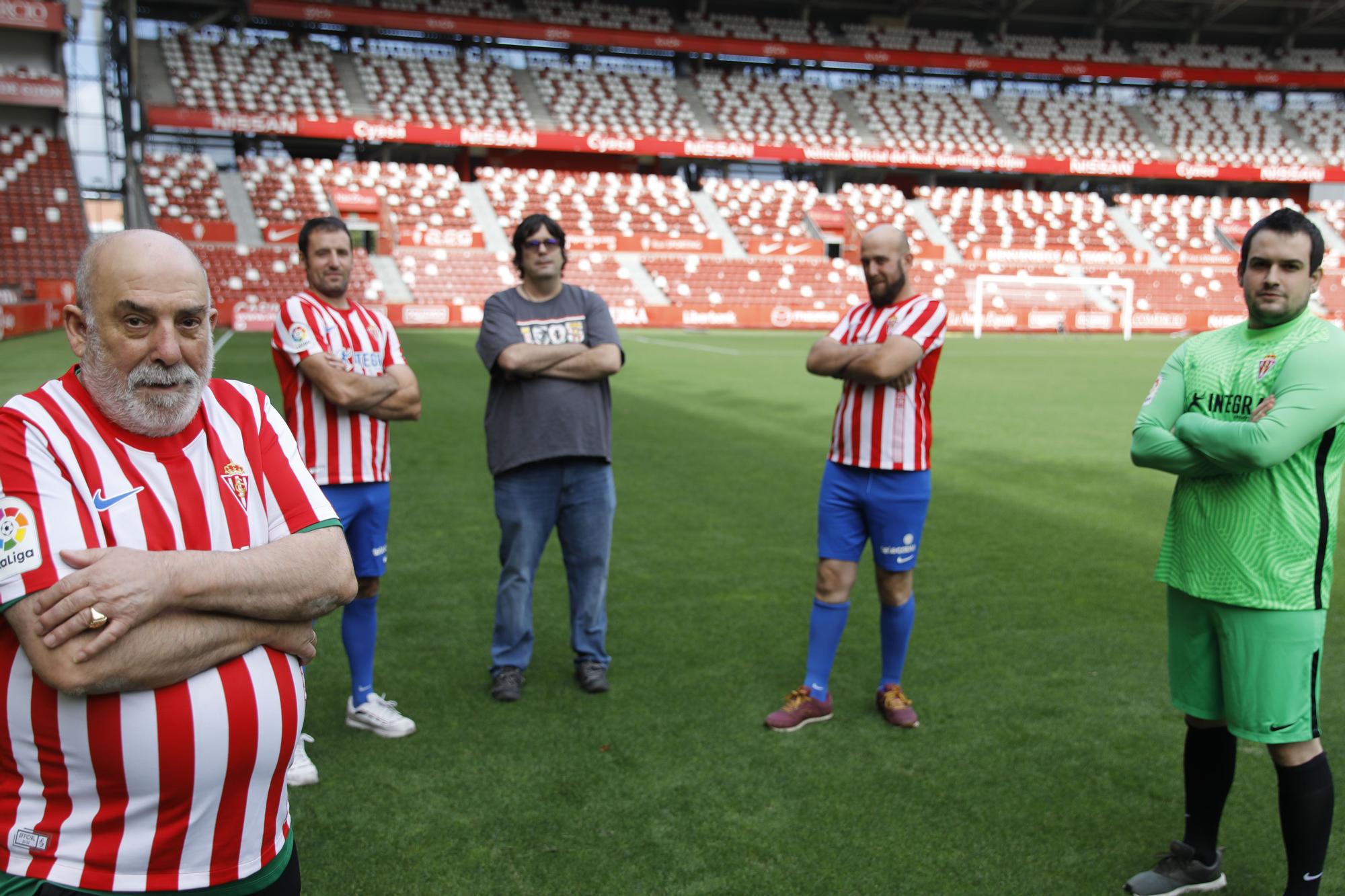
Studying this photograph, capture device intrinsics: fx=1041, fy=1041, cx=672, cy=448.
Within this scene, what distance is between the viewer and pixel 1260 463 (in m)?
2.64

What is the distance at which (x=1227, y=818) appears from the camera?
3488 millimetres

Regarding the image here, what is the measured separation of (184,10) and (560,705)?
4332 cm

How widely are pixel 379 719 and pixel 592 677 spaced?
92 centimetres

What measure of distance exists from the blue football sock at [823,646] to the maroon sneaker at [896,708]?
9.7 inches

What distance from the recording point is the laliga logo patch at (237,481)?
5.85ft

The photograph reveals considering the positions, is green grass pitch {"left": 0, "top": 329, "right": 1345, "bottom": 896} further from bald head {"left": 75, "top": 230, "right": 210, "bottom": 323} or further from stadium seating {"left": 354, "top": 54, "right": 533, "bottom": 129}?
stadium seating {"left": 354, "top": 54, "right": 533, "bottom": 129}

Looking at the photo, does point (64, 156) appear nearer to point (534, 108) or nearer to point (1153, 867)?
point (534, 108)

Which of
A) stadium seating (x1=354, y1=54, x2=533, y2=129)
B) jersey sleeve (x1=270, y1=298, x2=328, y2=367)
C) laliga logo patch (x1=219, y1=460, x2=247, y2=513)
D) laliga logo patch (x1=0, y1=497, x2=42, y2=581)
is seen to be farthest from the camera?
stadium seating (x1=354, y1=54, x2=533, y2=129)

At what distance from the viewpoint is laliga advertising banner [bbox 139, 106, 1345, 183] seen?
35125 millimetres

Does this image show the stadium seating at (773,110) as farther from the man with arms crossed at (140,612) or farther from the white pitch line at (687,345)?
the man with arms crossed at (140,612)

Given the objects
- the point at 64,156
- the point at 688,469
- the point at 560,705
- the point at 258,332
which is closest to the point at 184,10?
the point at 64,156

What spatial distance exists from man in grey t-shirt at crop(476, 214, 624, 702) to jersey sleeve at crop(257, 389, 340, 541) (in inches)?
94.2

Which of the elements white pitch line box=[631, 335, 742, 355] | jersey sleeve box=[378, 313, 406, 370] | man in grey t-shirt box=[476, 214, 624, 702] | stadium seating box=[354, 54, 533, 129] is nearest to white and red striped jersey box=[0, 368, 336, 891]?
jersey sleeve box=[378, 313, 406, 370]

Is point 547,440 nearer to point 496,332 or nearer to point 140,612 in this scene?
point 496,332
